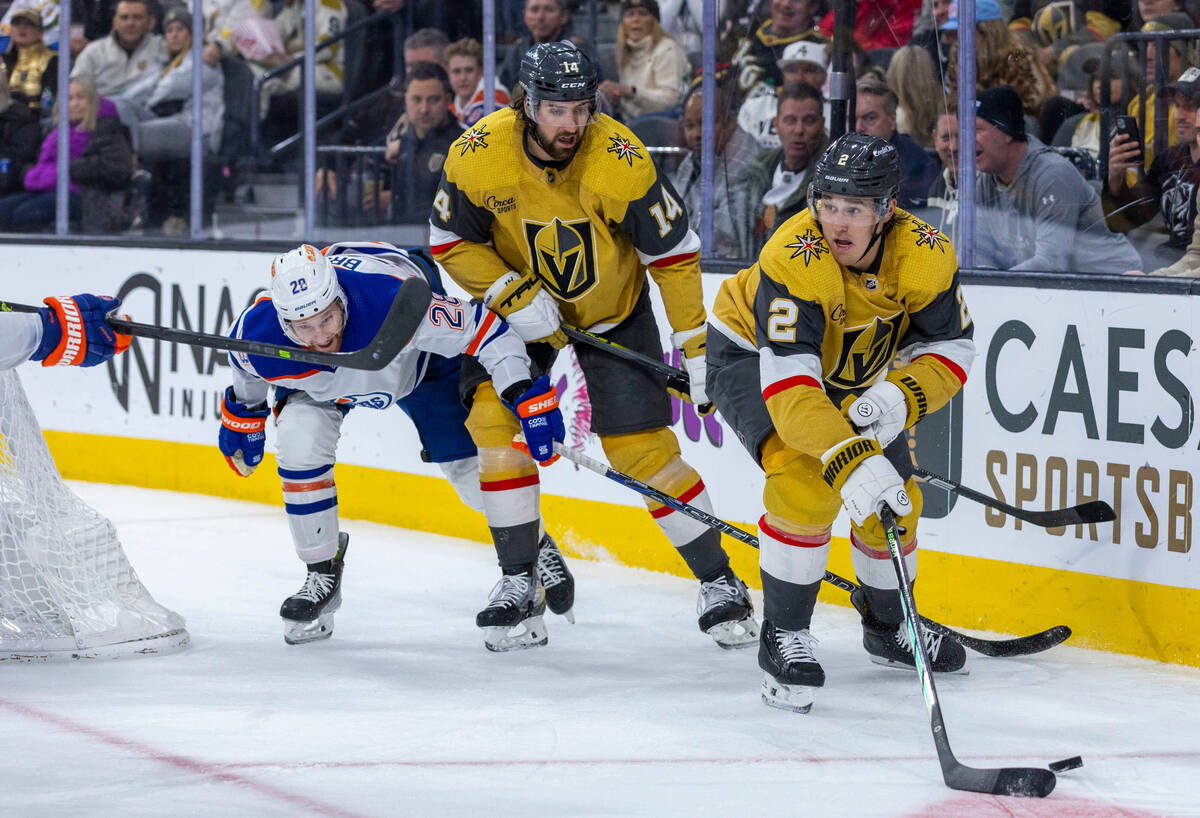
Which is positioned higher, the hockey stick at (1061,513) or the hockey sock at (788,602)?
the hockey stick at (1061,513)

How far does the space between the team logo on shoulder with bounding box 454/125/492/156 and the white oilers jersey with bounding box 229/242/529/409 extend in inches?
12.0

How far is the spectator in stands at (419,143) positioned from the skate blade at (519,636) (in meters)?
1.96

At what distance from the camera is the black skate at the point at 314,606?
3564 millimetres

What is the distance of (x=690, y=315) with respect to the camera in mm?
3543

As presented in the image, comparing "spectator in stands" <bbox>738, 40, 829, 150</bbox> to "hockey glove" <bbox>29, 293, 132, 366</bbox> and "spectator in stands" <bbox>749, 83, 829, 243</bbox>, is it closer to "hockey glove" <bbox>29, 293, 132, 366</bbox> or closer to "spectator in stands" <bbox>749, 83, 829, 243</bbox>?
"spectator in stands" <bbox>749, 83, 829, 243</bbox>

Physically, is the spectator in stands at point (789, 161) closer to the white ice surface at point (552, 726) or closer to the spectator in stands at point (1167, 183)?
the spectator in stands at point (1167, 183)

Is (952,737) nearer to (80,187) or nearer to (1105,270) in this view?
(1105,270)

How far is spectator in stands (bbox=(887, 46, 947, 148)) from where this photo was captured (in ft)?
12.9

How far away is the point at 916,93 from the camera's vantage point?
3.95 m

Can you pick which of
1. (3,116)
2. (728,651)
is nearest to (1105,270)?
(728,651)

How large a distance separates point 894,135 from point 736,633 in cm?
135

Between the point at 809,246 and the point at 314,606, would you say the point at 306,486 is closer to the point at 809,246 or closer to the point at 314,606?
the point at 314,606

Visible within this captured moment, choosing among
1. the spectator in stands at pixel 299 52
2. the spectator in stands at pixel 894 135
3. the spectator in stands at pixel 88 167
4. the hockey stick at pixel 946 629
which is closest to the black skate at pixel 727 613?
the hockey stick at pixel 946 629

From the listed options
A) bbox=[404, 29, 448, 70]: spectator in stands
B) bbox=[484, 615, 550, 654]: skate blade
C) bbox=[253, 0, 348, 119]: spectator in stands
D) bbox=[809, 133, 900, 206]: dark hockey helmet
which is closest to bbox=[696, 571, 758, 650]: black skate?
bbox=[484, 615, 550, 654]: skate blade
